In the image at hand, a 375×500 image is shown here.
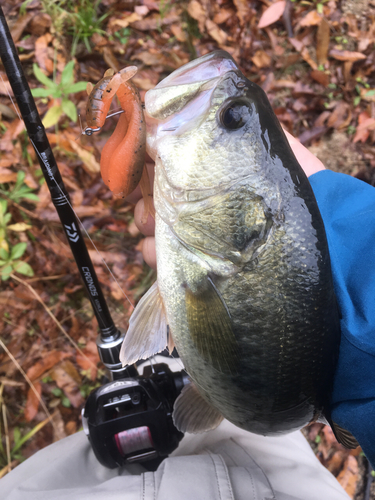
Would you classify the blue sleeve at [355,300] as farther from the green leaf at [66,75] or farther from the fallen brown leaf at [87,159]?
the green leaf at [66,75]

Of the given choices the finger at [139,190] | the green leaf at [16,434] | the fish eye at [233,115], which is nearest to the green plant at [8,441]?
the green leaf at [16,434]

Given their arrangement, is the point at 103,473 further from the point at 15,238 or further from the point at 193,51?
the point at 193,51

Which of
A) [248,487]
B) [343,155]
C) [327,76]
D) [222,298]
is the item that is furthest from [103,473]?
[327,76]

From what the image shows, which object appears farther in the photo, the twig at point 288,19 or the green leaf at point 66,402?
the twig at point 288,19

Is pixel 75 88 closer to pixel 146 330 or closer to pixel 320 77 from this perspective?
pixel 146 330

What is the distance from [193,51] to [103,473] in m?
3.66

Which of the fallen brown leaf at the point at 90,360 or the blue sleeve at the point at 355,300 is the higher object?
the blue sleeve at the point at 355,300

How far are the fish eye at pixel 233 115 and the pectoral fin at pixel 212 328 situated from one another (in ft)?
1.96

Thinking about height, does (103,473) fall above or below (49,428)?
above

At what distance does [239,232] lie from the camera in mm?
1358

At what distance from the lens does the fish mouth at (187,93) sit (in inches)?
52.1

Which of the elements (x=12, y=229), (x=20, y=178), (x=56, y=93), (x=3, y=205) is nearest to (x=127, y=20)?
(x=56, y=93)

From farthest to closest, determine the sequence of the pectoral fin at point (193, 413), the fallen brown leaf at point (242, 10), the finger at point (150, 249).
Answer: the fallen brown leaf at point (242, 10)
the finger at point (150, 249)
the pectoral fin at point (193, 413)

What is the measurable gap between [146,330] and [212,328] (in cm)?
33
